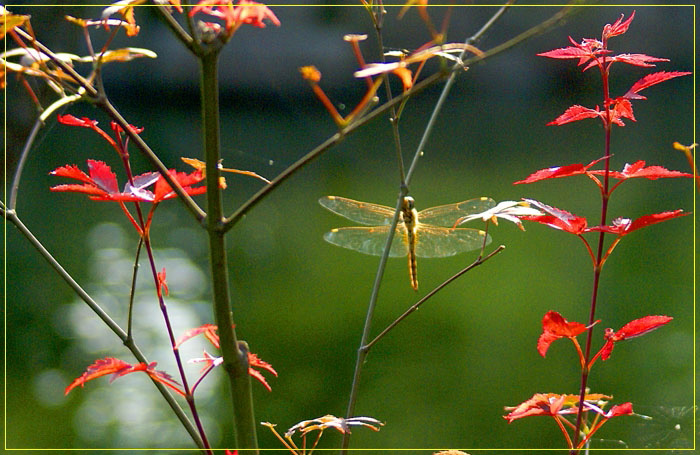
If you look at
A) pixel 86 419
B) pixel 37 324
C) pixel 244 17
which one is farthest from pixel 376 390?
pixel 244 17

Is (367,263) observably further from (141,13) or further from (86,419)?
(141,13)

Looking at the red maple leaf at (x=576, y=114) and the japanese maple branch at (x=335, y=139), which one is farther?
the red maple leaf at (x=576, y=114)

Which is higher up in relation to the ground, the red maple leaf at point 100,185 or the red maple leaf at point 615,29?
the red maple leaf at point 615,29

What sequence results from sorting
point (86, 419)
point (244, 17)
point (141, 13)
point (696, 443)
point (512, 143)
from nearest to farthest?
1. point (244, 17)
2. point (696, 443)
3. point (86, 419)
4. point (512, 143)
5. point (141, 13)

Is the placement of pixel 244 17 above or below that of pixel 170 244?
above

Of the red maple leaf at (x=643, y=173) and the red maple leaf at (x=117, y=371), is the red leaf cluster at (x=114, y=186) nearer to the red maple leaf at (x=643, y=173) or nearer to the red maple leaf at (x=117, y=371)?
the red maple leaf at (x=117, y=371)

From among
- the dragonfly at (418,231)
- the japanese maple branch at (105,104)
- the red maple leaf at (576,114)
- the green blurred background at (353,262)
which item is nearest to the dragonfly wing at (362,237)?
the dragonfly at (418,231)
